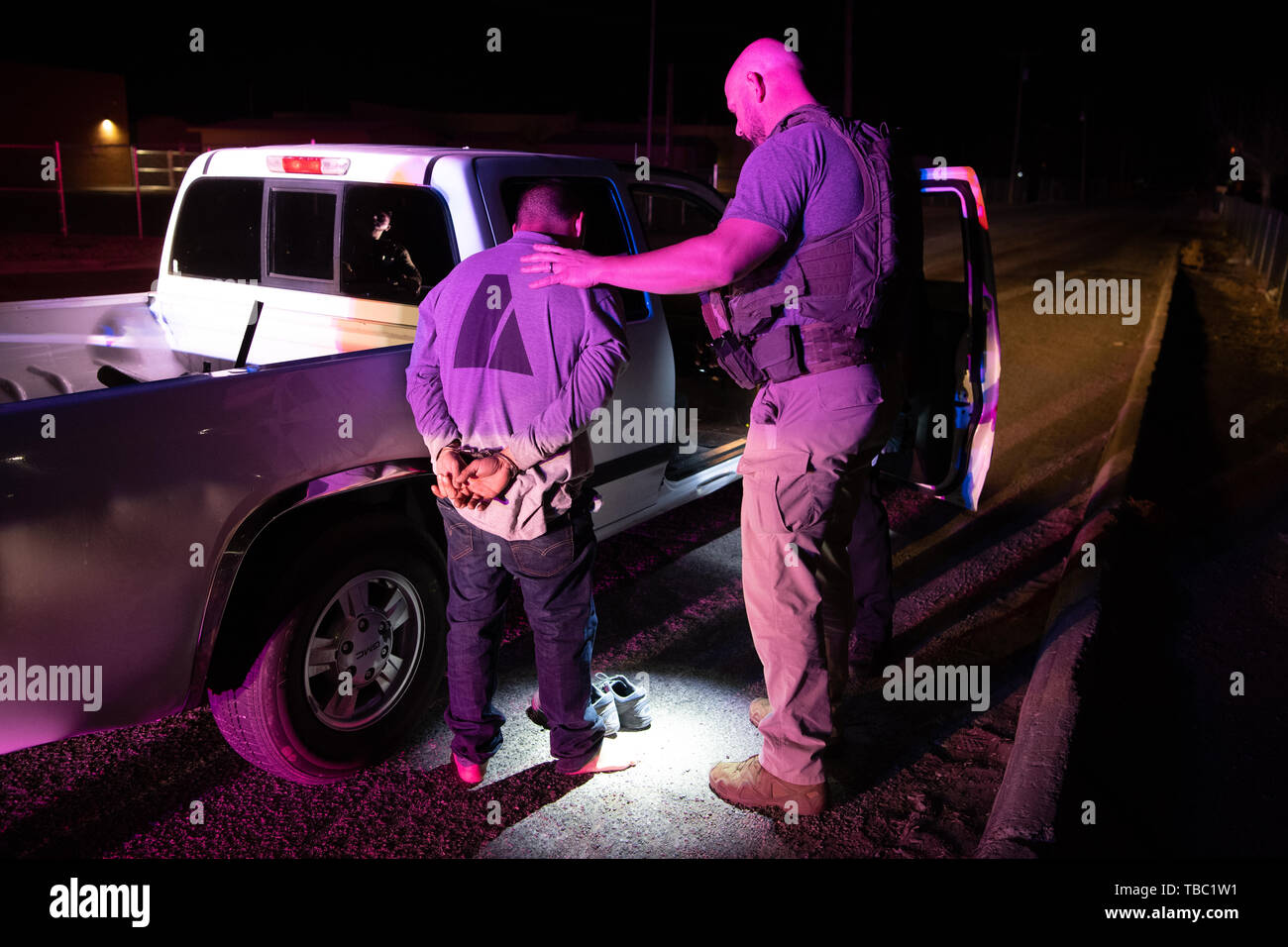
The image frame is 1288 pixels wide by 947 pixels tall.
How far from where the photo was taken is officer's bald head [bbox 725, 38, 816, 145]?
9.01ft

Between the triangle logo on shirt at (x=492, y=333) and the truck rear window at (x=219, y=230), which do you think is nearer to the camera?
the triangle logo on shirt at (x=492, y=333)

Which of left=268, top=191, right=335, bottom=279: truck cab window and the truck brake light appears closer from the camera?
the truck brake light

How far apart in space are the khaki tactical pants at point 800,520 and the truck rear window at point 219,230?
2447 millimetres

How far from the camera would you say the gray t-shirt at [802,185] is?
255cm

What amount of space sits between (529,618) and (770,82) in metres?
1.73

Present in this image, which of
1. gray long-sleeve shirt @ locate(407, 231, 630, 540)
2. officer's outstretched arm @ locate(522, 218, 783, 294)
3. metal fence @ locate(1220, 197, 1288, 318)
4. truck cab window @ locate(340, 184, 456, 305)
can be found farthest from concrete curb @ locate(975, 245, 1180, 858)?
metal fence @ locate(1220, 197, 1288, 318)

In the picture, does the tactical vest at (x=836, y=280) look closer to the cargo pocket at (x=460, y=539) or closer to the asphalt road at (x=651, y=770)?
the cargo pocket at (x=460, y=539)

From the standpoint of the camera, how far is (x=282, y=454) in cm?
262

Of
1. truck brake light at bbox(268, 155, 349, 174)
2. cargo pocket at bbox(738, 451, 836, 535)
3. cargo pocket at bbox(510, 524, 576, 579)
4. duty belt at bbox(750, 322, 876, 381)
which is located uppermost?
truck brake light at bbox(268, 155, 349, 174)

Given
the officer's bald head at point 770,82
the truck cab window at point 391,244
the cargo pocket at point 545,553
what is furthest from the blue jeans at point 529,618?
the officer's bald head at point 770,82

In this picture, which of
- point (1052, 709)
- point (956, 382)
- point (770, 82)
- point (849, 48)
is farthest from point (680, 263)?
point (849, 48)

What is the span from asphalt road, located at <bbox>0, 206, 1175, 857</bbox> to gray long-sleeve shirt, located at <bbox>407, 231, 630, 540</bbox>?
0.95 metres

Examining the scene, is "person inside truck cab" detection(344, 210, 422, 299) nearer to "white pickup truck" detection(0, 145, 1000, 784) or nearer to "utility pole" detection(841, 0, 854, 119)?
"white pickup truck" detection(0, 145, 1000, 784)
